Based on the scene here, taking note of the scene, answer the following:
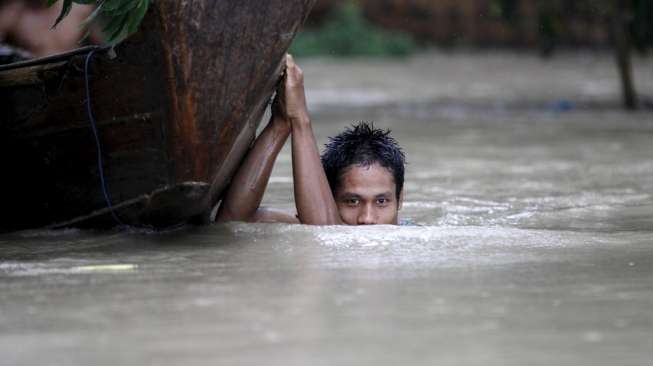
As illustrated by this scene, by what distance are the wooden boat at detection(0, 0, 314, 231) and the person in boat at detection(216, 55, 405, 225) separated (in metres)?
0.11

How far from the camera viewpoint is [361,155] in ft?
18.3

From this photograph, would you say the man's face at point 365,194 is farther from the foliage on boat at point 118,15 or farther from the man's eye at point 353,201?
the foliage on boat at point 118,15

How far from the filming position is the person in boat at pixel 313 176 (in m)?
5.35

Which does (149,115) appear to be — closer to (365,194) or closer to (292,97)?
(292,97)

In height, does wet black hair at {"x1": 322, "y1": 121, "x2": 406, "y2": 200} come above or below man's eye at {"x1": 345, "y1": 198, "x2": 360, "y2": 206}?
above

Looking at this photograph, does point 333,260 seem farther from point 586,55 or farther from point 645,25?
point 586,55

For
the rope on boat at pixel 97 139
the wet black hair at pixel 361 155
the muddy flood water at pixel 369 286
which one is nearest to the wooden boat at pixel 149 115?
the rope on boat at pixel 97 139

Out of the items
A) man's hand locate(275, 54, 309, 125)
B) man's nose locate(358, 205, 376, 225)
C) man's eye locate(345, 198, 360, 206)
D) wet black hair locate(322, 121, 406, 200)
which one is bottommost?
man's nose locate(358, 205, 376, 225)

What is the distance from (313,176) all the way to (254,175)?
27 centimetres

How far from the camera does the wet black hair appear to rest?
5.56 metres

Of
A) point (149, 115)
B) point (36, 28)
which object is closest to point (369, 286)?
point (149, 115)

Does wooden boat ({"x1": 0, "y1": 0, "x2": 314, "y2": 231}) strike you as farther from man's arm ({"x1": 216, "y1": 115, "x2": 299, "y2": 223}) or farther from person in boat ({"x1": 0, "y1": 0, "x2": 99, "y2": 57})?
person in boat ({"x1": 0, "y1": 0, "x2": 99, "y2": 57})

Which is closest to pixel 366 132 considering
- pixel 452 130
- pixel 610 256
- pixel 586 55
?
pixel 610 256

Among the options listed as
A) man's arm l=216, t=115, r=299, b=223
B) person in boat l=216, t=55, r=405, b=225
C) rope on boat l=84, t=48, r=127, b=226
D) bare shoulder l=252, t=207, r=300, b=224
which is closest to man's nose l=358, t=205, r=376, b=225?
person in boat l=216, t=55, r=405, b=225
